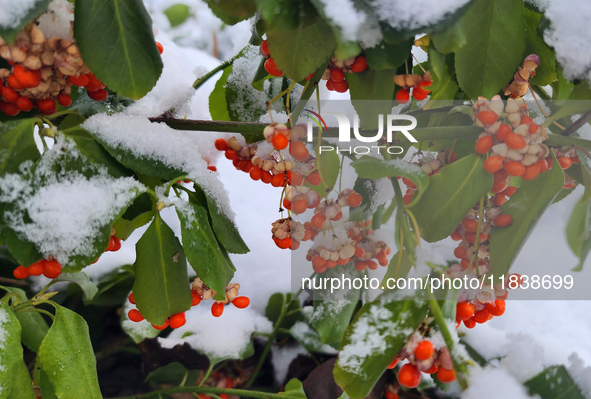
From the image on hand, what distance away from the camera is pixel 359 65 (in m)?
0.37

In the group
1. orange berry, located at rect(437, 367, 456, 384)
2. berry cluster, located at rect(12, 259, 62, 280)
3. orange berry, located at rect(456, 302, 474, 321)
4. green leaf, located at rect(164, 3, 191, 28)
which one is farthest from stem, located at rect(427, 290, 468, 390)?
green leaf, located at rect(164, 3, 191, 28)

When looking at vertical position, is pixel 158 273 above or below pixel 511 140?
below

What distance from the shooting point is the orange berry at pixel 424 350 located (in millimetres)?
324

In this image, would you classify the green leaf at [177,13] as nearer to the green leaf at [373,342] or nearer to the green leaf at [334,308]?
the green leaf at [334,308]

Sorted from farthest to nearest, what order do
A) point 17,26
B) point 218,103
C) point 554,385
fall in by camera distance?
1. point 218,103
2. point 554,385
3. point 17,26

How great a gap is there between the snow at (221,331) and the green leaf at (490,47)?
0.50 m

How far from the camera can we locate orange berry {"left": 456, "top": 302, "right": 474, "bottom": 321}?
43 centimetres

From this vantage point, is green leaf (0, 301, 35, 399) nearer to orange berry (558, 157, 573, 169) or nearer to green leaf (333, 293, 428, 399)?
green leaf (333, 293, 428, 399)

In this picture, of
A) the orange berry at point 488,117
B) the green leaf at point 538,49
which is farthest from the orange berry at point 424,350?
the green leaf at point 538,49

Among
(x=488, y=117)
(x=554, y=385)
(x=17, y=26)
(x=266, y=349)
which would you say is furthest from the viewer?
(x=266, y=349)

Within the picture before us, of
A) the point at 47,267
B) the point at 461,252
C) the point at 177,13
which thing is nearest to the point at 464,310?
the point at 461,252

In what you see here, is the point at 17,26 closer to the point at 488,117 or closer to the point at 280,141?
the point at 280,141

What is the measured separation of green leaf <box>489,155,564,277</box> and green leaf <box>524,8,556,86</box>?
10 centimetres

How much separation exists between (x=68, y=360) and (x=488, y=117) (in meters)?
0.46
